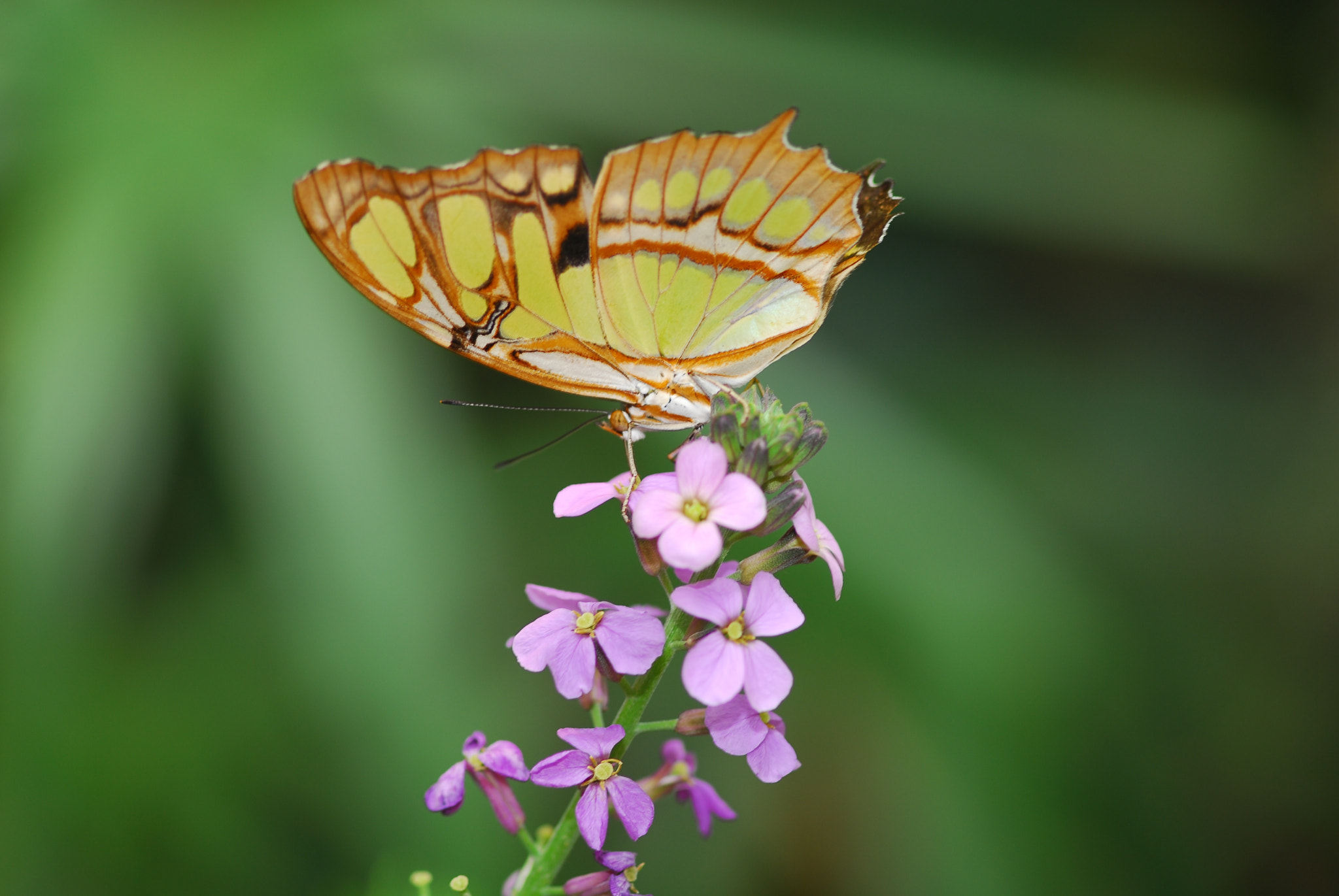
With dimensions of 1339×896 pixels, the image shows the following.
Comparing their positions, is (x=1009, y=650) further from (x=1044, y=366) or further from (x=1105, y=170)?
(x=1105, y=170)

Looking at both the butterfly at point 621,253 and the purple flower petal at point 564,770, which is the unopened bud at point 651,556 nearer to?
the purple flower petal at point 564,770

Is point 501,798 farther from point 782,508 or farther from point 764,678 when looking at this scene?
point 782,508

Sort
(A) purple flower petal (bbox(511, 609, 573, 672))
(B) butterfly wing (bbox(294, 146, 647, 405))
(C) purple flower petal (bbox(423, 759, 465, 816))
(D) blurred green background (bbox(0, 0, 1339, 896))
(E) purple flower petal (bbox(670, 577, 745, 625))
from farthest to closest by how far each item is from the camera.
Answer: (D) blurred green background (bbox(0, 0, 1339, 896)) < (B) butterfly wing (bbox(294, 146, 647, 405)) < (C) purple flower petal (bbox(423, 759, 465, 816)) < (A) purple flower petal (bbox(511, 609, 573, 672)) < (E) purple flower petal (bbox(670, 577, 745, 625))

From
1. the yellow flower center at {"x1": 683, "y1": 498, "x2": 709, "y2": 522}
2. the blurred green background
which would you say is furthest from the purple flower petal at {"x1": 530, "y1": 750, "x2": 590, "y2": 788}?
the blurred green background

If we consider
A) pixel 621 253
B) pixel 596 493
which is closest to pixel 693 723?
pixel 596 493

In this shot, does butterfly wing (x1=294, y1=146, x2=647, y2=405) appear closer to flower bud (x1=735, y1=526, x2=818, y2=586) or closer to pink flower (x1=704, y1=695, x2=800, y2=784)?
flower bud (x1=735, y1=526, x2=818, y2=586)

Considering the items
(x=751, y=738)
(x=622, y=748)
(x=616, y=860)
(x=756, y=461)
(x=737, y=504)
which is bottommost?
(x=616, y=860)

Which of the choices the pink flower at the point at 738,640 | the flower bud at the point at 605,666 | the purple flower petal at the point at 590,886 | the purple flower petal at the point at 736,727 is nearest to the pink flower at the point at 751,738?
the purple flower petal at the point at 736,727

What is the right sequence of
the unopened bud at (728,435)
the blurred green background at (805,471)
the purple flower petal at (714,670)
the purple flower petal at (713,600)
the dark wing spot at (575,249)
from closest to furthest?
the purple flower petal at (714,670), the purple flower petal at (713,600), the unopened bud at (728,435), the dark wing spot at (575,249), the blurred green background at (805,471)
